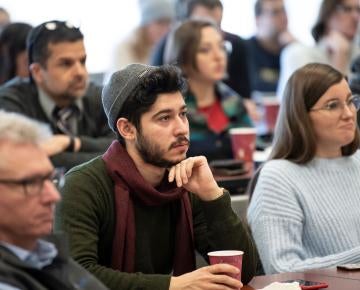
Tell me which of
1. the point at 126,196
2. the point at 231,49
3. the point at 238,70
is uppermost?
the point at 126,196

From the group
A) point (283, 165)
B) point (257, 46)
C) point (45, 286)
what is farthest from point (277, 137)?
point (257, 46)

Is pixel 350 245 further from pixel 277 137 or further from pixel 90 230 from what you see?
pixel 90 230

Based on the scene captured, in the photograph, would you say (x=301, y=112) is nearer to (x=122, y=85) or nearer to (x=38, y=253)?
(x=122, y=85)

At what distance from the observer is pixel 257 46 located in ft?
22.7

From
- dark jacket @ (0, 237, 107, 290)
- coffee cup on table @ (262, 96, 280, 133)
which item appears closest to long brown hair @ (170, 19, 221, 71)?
coffee cup on table @ (262, 96, 280, 133)

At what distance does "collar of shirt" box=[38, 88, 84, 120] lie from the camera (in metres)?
4.21

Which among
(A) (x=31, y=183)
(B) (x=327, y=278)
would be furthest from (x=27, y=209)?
(B) (x=327, y=278)

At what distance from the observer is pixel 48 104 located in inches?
167

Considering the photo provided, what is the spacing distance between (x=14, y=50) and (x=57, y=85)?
0.72 meters

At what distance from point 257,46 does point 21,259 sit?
5257 mm

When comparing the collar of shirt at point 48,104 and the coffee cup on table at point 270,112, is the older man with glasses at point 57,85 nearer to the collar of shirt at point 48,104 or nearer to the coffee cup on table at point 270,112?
the collar of shirt at point 48,104

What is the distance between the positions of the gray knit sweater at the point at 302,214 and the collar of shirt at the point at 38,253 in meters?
1.24

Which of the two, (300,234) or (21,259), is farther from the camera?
(300,234)

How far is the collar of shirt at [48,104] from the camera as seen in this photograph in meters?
4.21
